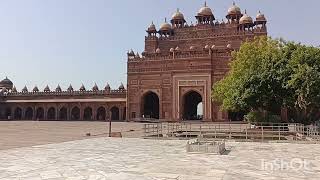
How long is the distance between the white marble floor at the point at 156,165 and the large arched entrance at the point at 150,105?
32487mm

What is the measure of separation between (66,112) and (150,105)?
13.6m

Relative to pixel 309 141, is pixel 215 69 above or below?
above

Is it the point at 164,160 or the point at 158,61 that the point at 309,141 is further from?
the point at 158,61

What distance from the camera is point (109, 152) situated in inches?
446

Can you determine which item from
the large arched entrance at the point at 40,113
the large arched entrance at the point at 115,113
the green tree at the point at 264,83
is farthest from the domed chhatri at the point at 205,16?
the large arched entrance at the point at 40,113

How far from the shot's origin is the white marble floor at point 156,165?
722cm

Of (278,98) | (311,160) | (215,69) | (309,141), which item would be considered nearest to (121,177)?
(311,160)

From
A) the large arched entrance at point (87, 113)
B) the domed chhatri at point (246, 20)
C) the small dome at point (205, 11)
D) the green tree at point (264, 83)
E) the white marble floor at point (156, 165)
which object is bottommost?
the white marble floor at point (156, 165)

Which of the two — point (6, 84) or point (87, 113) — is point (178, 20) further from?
point (6, 84)

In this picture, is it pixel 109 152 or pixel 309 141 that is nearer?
pixel 109 152

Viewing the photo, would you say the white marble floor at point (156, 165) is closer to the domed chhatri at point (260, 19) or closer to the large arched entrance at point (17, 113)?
the domed chhatri at point (260, 19)

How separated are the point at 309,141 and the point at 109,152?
8.72 meters

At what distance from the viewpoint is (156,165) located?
28.2 feet

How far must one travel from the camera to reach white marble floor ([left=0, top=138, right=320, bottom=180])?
23.7 ft
